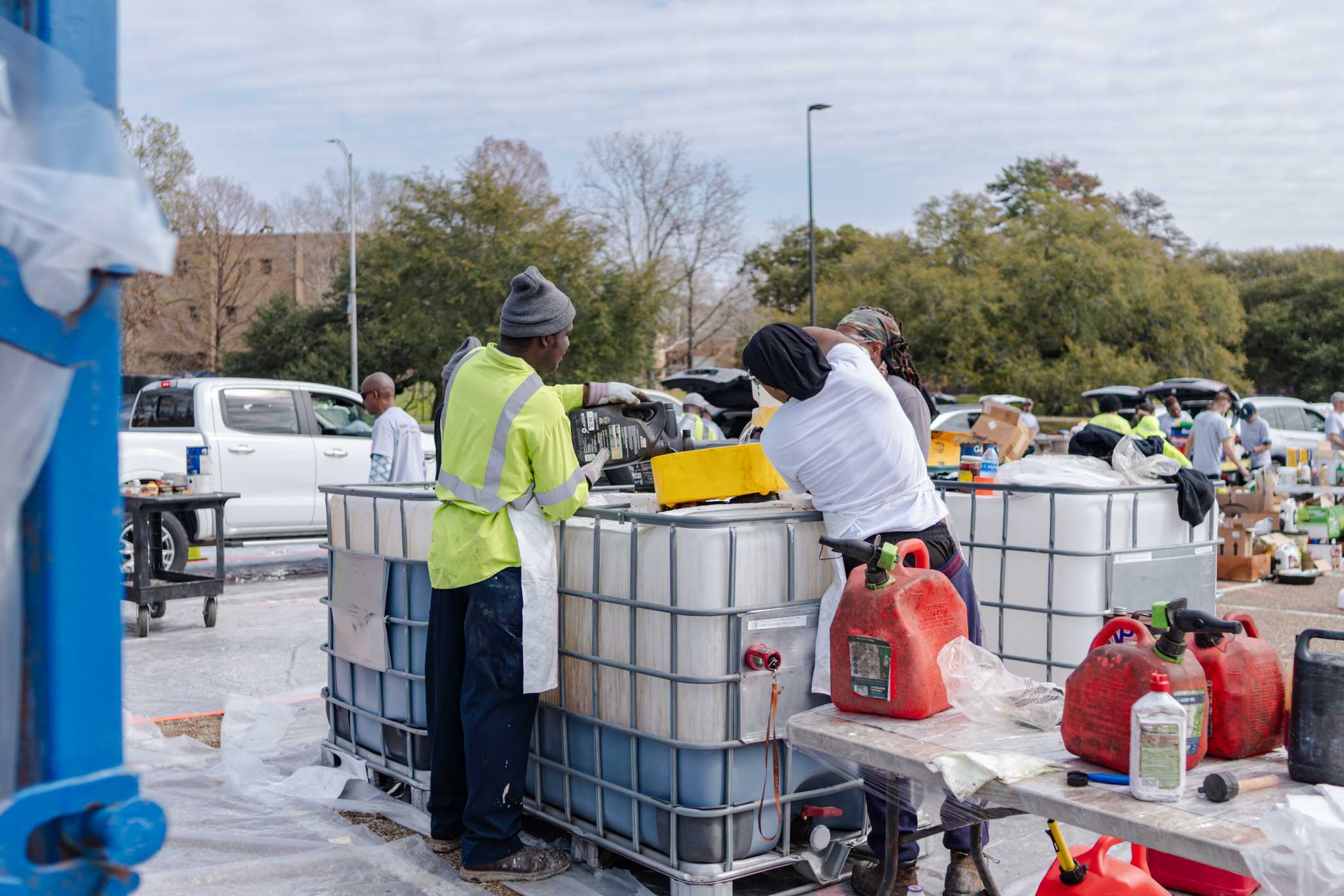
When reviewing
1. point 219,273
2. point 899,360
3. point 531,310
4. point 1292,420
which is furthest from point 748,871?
point 219,273

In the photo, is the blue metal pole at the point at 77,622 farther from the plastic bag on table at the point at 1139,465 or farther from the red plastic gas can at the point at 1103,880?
the plastic bag on table at the point at 1139,465

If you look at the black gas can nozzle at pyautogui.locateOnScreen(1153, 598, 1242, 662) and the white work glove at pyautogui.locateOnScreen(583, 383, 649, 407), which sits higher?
the white work glove at pyautogui.locateOnScreen(583, 383, 649, 407)

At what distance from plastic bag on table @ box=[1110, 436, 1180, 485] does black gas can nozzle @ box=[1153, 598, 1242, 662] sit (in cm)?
249

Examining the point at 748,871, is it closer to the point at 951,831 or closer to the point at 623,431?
the point at 951,831

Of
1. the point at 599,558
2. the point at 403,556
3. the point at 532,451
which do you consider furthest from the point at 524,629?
the point at 403,556

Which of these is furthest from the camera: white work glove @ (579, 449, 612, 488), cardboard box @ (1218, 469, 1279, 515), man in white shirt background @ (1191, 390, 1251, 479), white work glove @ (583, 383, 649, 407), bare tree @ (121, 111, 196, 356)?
bare tree @ (121, 111, 196, 356)

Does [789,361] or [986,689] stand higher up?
[789,361]

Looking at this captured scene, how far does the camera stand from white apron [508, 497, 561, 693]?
13.1 feet

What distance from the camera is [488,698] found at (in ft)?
13.1

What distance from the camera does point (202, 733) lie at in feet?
19.7

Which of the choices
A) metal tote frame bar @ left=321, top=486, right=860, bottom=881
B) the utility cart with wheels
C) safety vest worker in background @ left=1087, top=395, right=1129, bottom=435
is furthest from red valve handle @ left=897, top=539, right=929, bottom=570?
safety vest worker in background @ left=1087, top=395, right=1129, bottom=435

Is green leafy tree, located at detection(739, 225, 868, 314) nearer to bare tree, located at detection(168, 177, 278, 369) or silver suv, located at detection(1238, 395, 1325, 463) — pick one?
bare tree, located at detection(168, 177, 278, 369)

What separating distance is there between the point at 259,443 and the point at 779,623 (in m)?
9.81

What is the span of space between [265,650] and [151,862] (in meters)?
3.84
